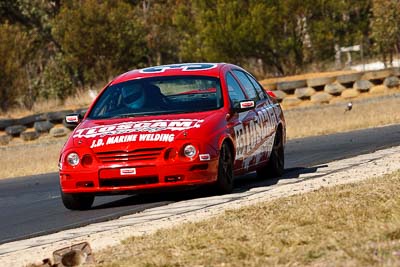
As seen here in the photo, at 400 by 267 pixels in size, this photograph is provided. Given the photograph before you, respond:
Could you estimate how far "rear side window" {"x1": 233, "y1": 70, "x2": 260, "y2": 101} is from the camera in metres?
13.3

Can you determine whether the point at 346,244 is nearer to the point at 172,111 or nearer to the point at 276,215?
the point at 276,215

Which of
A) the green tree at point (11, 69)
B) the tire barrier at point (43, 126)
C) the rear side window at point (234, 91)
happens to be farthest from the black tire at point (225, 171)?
the green tree at point (11, 69)

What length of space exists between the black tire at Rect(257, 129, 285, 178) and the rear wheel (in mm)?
1655

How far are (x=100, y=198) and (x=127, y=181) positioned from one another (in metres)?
1.94

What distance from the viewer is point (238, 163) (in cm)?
1222

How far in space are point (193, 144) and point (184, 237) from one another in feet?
10.9

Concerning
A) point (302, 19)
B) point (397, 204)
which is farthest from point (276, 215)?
point (302, 19)

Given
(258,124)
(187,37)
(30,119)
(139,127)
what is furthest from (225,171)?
(187,37)

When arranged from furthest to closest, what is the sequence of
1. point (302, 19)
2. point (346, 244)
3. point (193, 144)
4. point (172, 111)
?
1. point (302, 19)
2. point (172, 111)
3. point (193, 144)
4. point (346, 244)

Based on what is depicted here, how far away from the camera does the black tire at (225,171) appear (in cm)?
1156

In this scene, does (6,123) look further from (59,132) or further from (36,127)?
(59,132)

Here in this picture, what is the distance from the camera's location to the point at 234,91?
506 inches

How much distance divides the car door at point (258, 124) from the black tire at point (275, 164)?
0.14 metres

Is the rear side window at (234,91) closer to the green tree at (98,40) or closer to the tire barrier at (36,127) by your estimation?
the tire barrier at (36,127)
